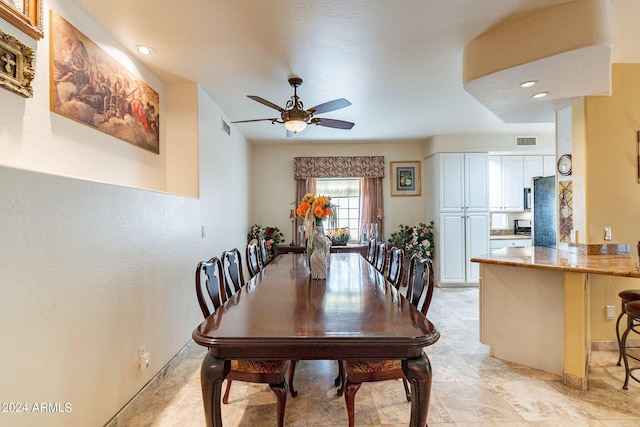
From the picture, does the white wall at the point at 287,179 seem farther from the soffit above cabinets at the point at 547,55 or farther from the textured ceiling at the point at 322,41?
the soffit above cabinets at the point at 547,55

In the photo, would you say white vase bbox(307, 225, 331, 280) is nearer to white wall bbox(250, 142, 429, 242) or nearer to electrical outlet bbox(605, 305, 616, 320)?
electrical outlet bbox(605, 305, 616, 320)

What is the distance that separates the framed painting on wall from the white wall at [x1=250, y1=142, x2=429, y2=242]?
302 cm

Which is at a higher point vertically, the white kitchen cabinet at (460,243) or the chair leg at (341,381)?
the white kitchen cabinet at (460,243)

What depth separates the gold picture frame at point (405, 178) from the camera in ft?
19.5

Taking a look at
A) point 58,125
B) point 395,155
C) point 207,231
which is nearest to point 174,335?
point 207,231

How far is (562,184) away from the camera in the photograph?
132 inches

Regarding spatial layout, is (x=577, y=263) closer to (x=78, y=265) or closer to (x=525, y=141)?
→ (x=78, y=265)

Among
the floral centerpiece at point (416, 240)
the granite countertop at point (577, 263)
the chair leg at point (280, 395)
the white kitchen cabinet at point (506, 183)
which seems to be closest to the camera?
the chair leg at point (280, 395)

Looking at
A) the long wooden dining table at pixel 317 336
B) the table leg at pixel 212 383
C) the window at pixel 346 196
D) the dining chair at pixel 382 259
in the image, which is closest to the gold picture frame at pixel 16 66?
the long wooden dining table at pixel 317 336

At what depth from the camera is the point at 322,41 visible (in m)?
2.33

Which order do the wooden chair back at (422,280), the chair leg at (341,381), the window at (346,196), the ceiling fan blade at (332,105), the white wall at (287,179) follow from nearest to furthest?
the wooden chair back at (422,280), the chair leg at (341,381), the ceiling fan blade at (332,105), the white wall at (287,179), the window at (346,196)

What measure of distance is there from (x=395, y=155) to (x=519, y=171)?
7.38ft

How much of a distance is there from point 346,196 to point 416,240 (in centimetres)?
154

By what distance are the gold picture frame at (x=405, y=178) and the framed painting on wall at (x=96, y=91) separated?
4.23 meters
